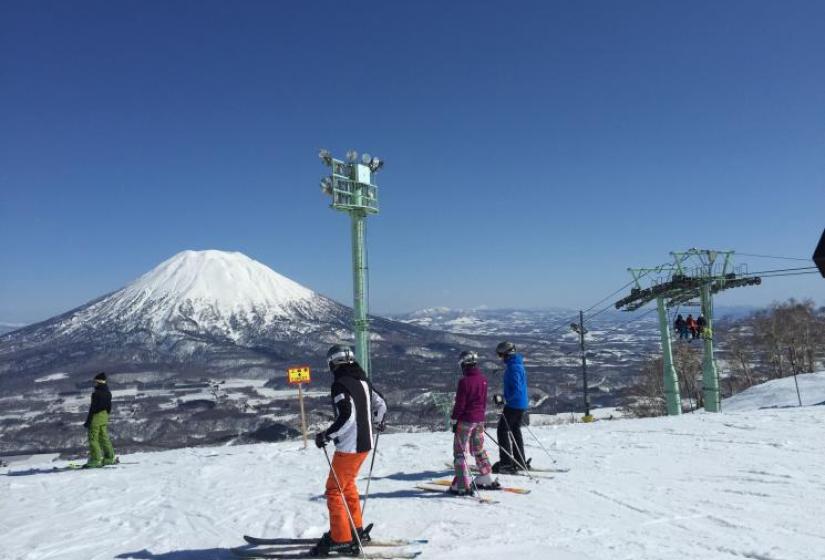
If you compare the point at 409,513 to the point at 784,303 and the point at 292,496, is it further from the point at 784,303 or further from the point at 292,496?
the point at 784,303

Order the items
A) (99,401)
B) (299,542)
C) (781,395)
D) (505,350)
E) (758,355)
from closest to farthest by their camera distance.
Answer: (299,542) → (505,350) → (99,401) → (781,395) → (758,355)

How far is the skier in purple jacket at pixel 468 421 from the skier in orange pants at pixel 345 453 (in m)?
2.54

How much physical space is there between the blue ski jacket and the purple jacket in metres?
1.31

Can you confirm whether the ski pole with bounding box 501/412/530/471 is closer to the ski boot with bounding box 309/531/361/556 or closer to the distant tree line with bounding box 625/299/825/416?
the ski boot with bounding box 309/531/361/556

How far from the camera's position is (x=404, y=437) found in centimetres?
1652

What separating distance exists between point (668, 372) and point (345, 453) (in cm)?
2805

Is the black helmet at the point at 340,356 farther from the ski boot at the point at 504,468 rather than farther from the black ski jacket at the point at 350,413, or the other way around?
the ski boot at the point at 504,468

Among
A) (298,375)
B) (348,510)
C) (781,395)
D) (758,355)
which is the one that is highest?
(758,355)

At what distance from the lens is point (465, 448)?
27.2ft

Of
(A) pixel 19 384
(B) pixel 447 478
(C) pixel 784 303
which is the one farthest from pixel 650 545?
(A) pixel 19 384

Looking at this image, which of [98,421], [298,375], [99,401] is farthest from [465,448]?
[98,421]

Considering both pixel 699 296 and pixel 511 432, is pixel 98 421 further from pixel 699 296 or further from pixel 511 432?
pixel 699 296

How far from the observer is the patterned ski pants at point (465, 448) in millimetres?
8305

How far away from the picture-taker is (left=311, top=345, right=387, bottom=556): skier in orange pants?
584 centimetres
